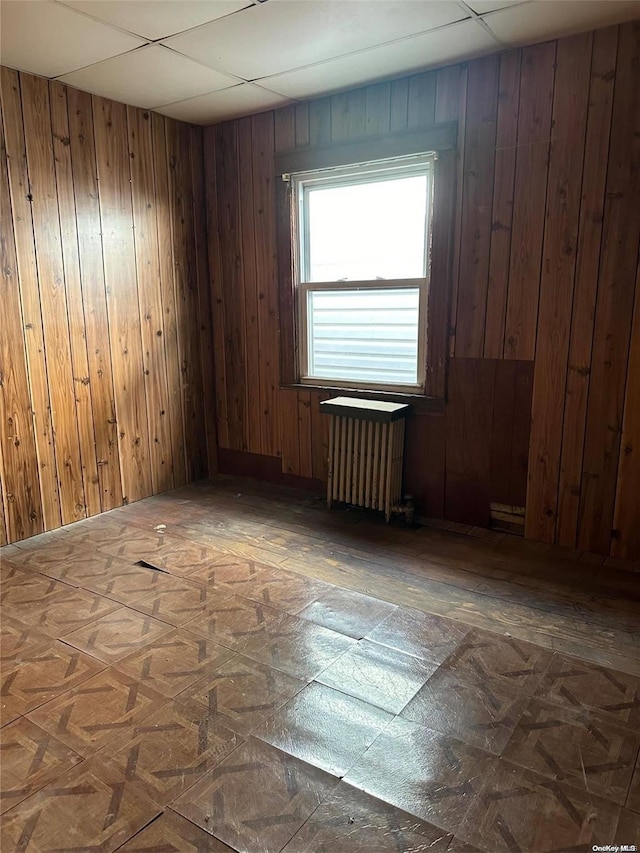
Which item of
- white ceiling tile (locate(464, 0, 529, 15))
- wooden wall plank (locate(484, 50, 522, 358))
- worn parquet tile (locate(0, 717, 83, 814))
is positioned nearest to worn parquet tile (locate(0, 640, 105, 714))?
worn parquet tile (locate(0, 717, 83, 814))

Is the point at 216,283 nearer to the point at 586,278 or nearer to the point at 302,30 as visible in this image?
the point at 302,30

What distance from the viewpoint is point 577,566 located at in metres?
3.03

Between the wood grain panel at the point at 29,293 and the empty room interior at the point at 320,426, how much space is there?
2cm

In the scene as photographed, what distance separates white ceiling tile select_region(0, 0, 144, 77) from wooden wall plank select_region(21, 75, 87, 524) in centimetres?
22

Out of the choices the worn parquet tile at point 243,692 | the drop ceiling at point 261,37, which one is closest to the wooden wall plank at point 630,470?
the drop ceiling at point 261,37

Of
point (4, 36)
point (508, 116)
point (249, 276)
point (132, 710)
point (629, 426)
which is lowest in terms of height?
point (132, 710)

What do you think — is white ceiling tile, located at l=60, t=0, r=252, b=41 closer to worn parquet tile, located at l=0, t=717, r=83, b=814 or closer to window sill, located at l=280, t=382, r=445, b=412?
window sill, located at l=280, t=382, r=445, b=412

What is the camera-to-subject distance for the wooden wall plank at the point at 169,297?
13.1 feet

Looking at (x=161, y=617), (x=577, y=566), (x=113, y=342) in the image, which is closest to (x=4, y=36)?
(x=113, y=342)

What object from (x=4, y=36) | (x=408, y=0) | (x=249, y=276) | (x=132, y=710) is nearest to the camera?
(x=132, y=710)

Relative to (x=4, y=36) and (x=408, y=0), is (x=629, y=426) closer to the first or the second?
(x=408, y=0)

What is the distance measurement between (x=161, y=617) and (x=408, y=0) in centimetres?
283

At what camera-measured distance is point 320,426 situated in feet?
13.5

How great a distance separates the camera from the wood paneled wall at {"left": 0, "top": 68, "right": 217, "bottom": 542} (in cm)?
329
